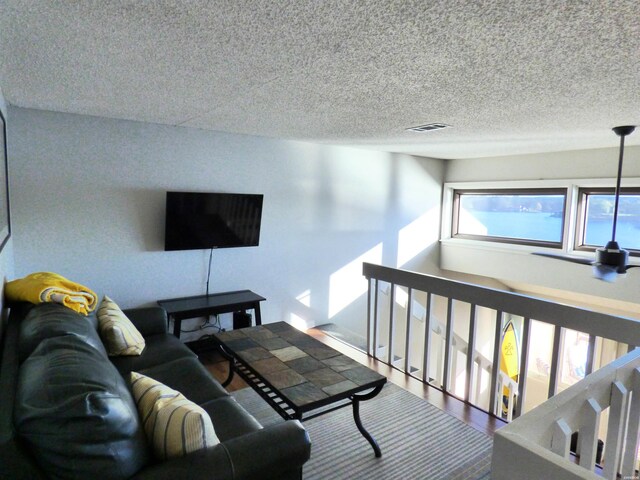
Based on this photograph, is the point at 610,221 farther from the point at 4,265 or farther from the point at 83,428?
the point at 4,265

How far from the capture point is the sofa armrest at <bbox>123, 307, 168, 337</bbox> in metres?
3.03

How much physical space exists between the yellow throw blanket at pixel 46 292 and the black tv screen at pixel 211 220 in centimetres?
116

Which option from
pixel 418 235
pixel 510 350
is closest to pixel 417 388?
pixel 418 235

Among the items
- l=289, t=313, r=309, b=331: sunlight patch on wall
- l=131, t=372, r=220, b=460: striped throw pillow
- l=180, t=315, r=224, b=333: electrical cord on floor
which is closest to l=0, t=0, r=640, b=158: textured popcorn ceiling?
l=131, t=372, r=220, b=460: striped throw pillow

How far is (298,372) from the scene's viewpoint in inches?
92.7

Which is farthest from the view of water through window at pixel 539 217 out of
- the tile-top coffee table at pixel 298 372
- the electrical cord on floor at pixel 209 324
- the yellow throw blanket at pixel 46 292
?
the yellow throw blanket at pixel 46 292

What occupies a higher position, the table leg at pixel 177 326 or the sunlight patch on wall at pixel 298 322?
the table leg at pixel 177 326

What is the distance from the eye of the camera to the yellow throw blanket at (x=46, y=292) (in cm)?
231

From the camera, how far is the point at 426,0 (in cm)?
130

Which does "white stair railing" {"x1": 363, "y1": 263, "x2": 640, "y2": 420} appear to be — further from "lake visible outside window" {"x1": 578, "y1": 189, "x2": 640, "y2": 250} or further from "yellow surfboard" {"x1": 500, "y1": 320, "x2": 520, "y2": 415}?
"yellow surfboard" {"x1": 500, "y1": 320, "x2": 520, "y2": 415}

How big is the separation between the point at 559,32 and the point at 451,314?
200 centimetres

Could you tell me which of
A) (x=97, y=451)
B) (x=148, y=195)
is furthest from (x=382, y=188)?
(x=97, y=451)

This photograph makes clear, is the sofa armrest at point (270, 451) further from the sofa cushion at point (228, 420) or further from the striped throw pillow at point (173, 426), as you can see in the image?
the sofa cushion at point (228, 420)

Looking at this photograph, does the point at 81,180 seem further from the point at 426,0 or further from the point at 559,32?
the point at 559,32
